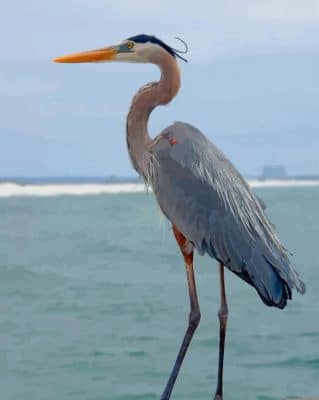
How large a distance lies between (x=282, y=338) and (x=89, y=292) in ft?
14.3

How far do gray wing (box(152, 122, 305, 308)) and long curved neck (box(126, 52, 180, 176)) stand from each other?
0.07m

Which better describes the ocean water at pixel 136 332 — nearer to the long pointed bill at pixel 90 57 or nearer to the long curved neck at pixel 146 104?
the long curved neck at pixel 146 104

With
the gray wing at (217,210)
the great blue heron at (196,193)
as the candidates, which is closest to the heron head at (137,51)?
the great blue heron at (196,193)

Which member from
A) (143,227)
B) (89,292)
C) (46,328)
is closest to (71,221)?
(143,227)

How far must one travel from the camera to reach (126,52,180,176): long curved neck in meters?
4.58

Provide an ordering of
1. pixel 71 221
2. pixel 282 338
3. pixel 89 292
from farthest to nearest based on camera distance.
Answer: pixel 71 221, pixel 89 292, pixel 282 338

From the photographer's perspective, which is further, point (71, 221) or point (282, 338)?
point (71, 221)

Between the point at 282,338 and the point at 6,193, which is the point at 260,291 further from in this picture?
the point at 6,193

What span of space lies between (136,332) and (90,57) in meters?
5.98

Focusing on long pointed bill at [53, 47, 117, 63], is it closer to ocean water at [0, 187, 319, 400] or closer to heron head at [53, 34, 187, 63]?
heron head at [53, 34, 187, 63]

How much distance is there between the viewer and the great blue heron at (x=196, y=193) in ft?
14.7

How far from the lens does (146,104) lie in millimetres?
4637

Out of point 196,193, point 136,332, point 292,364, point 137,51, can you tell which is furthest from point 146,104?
point 136,332

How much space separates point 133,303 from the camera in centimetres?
1282
